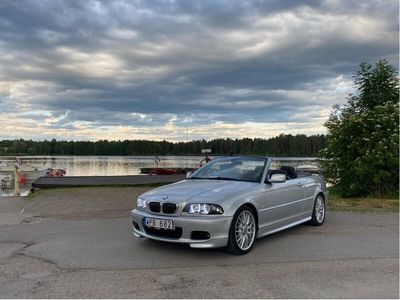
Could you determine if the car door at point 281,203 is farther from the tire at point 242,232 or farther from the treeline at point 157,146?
the treeline at point 157,146

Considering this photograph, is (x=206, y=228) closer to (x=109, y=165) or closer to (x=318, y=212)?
(x=318, y=212)

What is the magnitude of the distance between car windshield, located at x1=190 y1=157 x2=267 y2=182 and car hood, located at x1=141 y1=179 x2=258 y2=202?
26 centimetres

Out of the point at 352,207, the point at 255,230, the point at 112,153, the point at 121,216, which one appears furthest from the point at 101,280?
the point at 112,153

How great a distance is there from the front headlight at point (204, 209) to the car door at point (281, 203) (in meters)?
0.96

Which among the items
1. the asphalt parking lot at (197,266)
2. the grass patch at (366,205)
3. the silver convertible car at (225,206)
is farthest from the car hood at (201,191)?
the grass patch at (366,205)

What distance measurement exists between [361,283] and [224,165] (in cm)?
343

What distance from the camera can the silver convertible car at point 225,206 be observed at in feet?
19.7

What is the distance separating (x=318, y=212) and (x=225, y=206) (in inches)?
133

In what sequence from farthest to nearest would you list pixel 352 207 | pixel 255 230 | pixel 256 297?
pixel 352 207 < pixel 255 230 < pixel 256 297

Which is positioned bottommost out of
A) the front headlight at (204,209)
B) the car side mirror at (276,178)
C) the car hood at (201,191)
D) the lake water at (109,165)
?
the lake water at (109,165)

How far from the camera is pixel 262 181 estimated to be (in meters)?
7.12

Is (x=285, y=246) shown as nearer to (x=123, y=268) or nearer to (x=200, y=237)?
(x=200, y=237)

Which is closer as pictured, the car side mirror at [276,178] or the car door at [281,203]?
the car door at [281,203]

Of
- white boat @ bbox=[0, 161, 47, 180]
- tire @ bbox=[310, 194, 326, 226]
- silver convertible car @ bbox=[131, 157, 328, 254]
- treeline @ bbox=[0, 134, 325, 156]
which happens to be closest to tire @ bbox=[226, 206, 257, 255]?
silver convertible car @ bbox=[131, 157, 328, 254]
